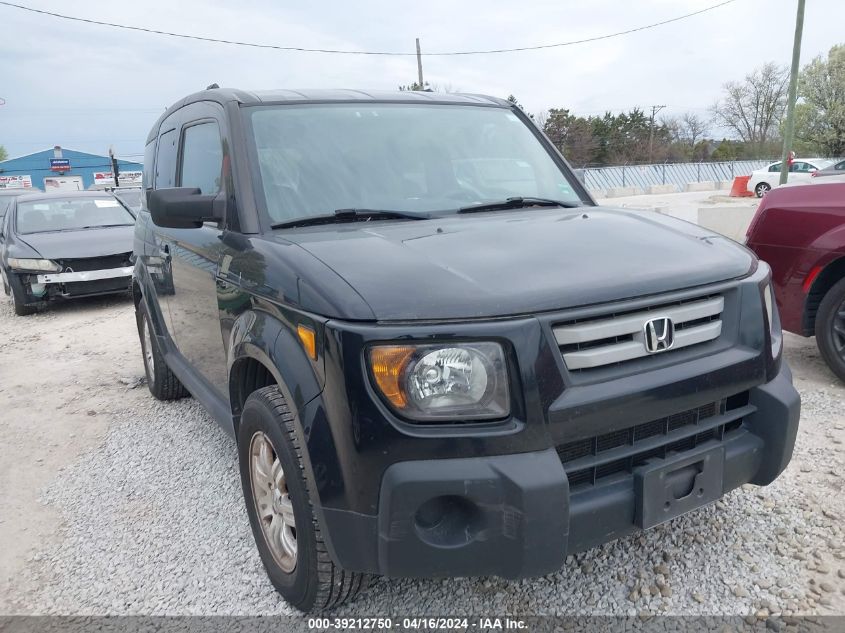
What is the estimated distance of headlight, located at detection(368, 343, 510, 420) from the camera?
6.11 feet

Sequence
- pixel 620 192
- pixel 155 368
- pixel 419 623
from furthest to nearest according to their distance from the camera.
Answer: pixel 620 192
pixel 155 368
pixel 419 623

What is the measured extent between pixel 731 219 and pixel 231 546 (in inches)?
407

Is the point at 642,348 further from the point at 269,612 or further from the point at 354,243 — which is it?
the point at 269,612

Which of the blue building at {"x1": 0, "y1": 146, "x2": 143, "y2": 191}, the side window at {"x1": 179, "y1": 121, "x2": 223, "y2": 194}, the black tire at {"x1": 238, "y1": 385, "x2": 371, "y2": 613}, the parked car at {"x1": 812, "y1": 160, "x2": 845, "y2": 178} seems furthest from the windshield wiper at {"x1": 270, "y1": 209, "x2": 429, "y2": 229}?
the blue building at {"x1": 0, "y1": 146, "x2": 143, "y2": 191}

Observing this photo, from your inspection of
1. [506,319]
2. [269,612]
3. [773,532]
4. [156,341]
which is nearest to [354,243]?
[506,319]

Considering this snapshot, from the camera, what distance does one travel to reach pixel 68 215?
10195mm

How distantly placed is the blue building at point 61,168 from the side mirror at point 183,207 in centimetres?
6741

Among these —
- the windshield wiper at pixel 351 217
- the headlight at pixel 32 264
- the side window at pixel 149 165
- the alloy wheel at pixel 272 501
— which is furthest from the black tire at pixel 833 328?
the headlight at pixel 32 264

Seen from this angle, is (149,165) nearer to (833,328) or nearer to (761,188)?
(833,328)

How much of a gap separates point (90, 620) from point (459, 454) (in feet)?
5.58

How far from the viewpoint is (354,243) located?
232 centimetres

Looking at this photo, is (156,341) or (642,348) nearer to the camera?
(642,348)

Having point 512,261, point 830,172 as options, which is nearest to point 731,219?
point 830,172

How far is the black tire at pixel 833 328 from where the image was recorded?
4.23 m
